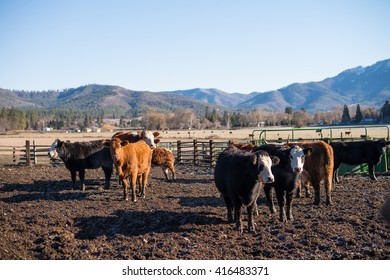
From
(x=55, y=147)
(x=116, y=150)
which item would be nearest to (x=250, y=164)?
(x=116, y=150)

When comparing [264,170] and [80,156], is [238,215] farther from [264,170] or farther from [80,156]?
[80,156]

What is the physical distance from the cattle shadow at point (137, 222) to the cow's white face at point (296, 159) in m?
1.77

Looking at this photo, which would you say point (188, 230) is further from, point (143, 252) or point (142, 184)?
point (142, 184)

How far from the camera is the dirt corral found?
6.27 meters

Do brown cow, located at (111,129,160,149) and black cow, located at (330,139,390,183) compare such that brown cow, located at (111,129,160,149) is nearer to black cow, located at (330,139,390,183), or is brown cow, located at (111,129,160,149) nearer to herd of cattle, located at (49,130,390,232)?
herd of cattle, located at (49,130,390,232)

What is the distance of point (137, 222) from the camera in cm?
814

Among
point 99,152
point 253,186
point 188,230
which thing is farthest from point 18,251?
point 99,152

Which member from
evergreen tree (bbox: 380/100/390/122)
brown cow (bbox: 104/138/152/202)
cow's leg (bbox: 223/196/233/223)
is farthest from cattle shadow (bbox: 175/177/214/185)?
evergreen tree (bbox: 380/100/390/122)

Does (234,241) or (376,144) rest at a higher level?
(376,144)

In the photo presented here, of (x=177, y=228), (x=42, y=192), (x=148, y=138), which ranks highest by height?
(x=148, y=138)

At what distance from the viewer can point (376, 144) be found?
557 inches

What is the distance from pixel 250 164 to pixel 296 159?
1451 mm

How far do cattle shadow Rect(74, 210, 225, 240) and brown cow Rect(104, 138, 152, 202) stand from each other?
1798 mm
